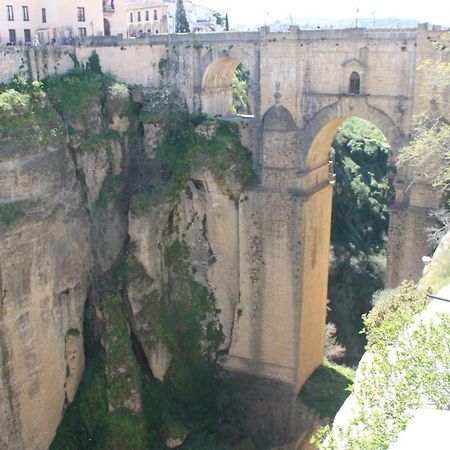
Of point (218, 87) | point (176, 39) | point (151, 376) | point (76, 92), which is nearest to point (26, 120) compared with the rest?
point (76, 92)

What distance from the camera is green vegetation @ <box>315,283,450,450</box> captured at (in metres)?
7.93

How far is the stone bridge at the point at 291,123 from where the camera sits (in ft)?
58.1

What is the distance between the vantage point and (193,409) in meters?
21.0

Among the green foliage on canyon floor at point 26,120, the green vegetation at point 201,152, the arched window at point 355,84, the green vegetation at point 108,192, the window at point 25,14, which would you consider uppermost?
the window at point 25,14

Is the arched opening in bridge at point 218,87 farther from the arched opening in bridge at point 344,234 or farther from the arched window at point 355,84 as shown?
the arched opening in bridge at point 344,234

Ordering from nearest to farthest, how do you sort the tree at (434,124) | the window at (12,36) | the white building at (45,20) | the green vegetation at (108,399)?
the tree at (434,124)
the green vegetation at (108,399)
the white building at (45,20)
the window at (12,36)

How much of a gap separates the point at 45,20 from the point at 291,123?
11915 mm

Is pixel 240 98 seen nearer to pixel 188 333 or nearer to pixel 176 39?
pixel 176 39

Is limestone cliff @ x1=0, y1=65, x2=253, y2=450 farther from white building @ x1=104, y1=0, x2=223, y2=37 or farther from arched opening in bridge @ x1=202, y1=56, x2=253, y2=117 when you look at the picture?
white building @ x1=104, y1=0, x2=223, y2=37

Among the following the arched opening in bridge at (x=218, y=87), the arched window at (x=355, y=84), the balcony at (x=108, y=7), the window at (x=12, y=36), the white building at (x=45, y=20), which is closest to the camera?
the arched window at (x=355, y=84)

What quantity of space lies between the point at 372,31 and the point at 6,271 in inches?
475

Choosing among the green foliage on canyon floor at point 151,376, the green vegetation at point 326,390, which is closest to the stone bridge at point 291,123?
the green vegetation at point 326,390

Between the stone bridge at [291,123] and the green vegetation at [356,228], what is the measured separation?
24.7 ft

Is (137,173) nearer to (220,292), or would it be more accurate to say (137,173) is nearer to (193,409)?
(220,292)
